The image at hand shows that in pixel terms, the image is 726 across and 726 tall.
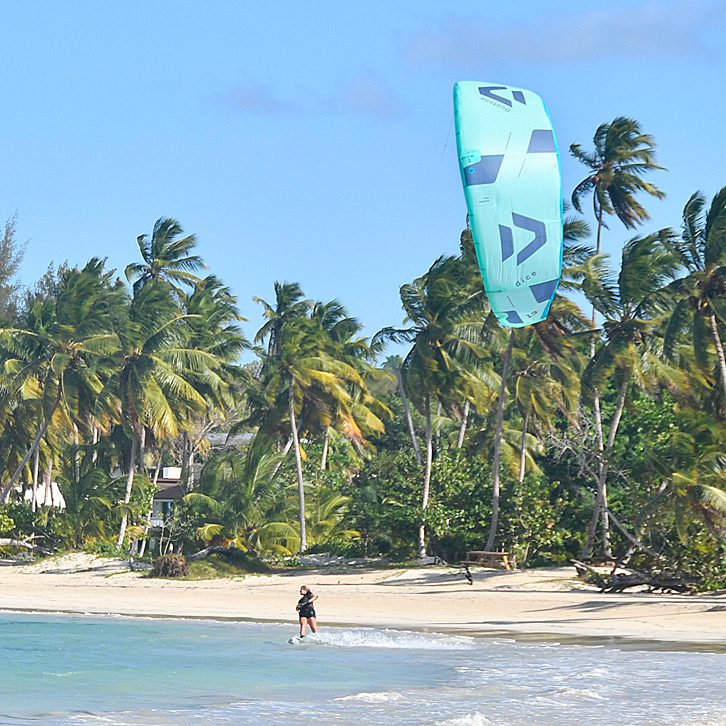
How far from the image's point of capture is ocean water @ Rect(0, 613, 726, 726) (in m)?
16.7

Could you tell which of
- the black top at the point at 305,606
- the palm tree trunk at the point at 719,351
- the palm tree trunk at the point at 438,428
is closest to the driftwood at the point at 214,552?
the palm tree trunk at the point at 438,428

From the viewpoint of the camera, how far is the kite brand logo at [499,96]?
67.2ft

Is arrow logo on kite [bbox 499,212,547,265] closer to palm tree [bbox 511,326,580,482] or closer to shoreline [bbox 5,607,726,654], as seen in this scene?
shoreline [bbox 5,607,726,654]

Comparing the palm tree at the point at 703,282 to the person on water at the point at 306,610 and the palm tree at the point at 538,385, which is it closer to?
the palm tree at the point at 538,385

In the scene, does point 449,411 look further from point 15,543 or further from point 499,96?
point 499,96

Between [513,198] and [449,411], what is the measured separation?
21884mm

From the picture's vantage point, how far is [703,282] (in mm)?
29328

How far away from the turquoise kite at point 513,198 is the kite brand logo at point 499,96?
0.11ft

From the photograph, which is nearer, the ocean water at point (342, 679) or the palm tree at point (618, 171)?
the ocean water at point (342, 679)

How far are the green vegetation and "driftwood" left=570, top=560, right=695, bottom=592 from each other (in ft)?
1.26

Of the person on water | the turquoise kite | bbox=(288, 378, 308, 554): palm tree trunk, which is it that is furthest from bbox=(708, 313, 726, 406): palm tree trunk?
bbox=(288, 378, 308, 554): palm tree trunk

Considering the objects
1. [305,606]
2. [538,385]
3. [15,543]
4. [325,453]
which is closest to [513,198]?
[305,606]

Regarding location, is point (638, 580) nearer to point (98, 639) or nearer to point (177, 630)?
point (177, 630)

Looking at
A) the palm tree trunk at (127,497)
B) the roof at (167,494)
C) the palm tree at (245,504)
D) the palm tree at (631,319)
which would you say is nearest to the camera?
the palm tree at (631,319)
